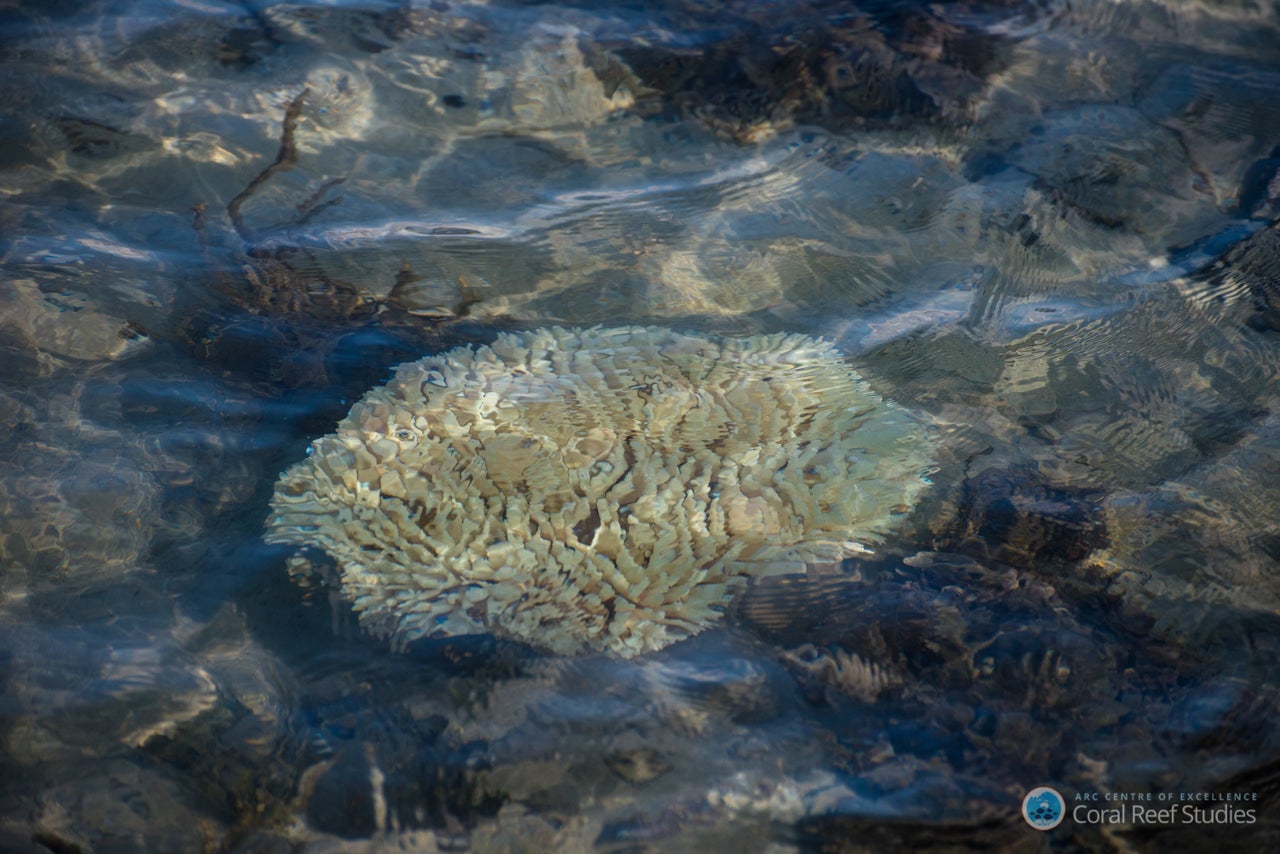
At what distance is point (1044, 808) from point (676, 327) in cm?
240

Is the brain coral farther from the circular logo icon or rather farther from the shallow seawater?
the circular logo icon

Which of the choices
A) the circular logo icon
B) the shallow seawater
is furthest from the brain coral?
the circular logo icon

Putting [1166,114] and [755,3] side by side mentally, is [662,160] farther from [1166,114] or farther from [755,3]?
[1166,114]

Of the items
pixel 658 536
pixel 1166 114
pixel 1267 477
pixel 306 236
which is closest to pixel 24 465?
pixel 306 236

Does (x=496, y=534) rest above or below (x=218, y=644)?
above

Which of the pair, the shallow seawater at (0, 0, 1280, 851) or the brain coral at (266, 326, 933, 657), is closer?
the shallow seawater at (0, 0, 1280, 851)

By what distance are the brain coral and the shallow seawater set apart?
12 centimetres

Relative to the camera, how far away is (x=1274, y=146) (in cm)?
465

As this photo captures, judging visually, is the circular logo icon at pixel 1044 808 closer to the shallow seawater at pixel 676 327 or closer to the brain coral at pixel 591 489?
the shallow seawater at pixel 676 327

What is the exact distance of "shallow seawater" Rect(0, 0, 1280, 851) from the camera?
232cm

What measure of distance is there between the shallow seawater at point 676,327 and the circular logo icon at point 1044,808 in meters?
0.03

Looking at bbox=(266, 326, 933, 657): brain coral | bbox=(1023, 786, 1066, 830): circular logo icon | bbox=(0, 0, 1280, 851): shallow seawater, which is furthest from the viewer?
bbox=(266, 326, 933, 657): brain coral

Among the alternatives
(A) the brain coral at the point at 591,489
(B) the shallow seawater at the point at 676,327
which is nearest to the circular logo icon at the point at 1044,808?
(B) the shallow seawater at the point at 676,327

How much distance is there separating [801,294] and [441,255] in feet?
5.95
